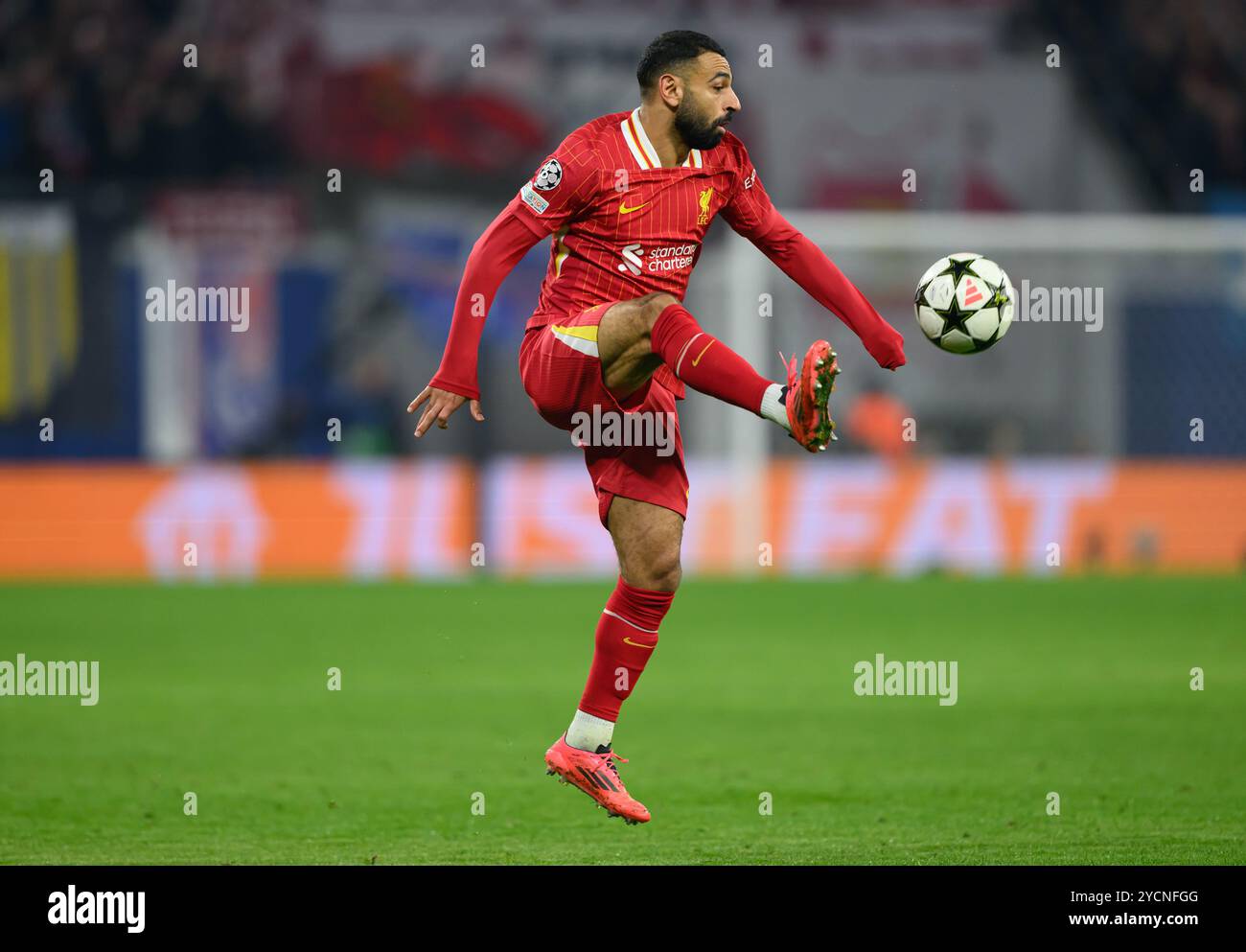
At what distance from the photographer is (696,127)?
553cm

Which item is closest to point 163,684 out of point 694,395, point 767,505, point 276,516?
point 276,516

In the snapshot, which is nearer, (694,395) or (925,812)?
(925,812)

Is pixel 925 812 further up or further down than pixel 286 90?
further down

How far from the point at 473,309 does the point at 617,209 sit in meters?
0.57

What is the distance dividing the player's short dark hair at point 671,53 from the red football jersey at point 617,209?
0.45 ft

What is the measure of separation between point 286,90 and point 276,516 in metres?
6.85

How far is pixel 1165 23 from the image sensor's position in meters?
20.3

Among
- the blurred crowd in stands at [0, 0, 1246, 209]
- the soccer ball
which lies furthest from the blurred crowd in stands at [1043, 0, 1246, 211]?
the soccer ball

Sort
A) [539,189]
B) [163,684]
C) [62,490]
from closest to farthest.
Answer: [539,189] < [163,684] < [62,490]

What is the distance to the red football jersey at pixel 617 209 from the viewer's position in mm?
5465

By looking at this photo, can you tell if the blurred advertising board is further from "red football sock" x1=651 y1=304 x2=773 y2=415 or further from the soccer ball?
"red football sock" x1=651 y1=304 x2=773 y2=415

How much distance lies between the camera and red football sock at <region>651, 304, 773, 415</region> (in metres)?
5.05

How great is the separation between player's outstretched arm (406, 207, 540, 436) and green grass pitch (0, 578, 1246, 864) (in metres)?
1.37

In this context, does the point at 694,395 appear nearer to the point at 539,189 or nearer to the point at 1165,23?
the point at 1165,23
